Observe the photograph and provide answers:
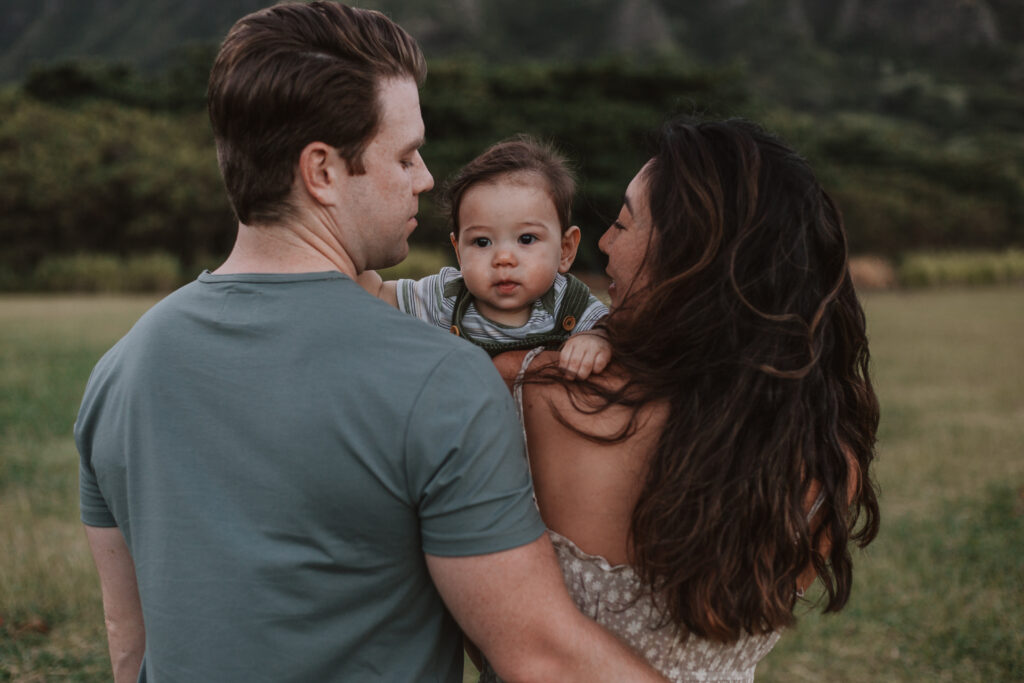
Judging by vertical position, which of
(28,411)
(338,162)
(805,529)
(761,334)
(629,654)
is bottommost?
(28,411)

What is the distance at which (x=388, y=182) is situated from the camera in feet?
5.35

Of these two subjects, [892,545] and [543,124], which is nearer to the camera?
[892,545]

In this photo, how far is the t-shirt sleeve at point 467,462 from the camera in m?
1.34

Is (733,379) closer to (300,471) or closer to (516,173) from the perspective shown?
(300,471)

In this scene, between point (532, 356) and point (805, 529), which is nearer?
point (805, 529)

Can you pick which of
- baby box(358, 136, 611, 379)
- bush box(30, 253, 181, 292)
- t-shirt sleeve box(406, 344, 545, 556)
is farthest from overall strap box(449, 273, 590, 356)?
bush box(30, 253, 181, 292)

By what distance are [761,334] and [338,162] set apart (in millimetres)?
844

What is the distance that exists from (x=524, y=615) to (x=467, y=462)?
0.29 m

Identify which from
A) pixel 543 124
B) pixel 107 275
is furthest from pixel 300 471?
pixel 543 124

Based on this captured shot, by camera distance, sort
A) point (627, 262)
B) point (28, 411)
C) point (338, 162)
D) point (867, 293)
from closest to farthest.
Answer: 1. point (338, 162)
2. point (627, 262)
3. point (28, 411)
4. point (867, 293)

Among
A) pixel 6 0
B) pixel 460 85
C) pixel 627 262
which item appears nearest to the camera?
pixel 627 262

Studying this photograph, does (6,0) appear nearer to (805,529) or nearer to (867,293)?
(867,293)

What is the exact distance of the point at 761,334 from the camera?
1.69 metres

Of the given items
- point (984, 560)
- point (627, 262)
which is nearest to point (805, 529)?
point (627, 262)
